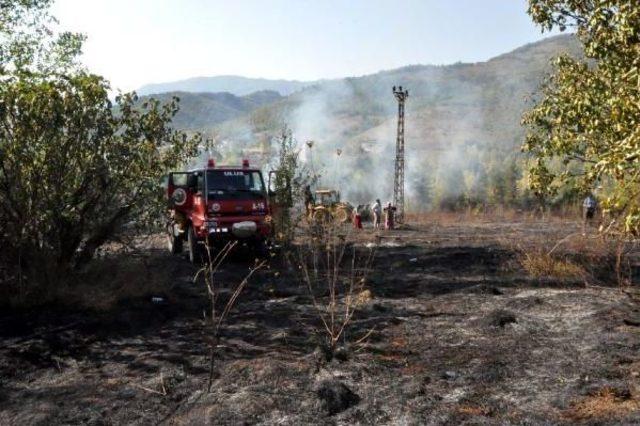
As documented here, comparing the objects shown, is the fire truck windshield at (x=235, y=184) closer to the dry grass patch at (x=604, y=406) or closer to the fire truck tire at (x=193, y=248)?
the fire truck tire at (x=193, y=248)

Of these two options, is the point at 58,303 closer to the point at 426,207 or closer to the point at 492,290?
the point at 492,290

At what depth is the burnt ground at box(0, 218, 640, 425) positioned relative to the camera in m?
4.56

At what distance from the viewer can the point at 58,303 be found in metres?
8.04

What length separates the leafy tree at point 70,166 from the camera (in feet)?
26.3

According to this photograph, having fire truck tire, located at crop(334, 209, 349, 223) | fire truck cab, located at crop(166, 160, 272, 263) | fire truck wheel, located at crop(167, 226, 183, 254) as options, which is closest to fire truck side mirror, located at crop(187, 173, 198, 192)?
fire truck cab, located at crop(166, 160, 272, 263)

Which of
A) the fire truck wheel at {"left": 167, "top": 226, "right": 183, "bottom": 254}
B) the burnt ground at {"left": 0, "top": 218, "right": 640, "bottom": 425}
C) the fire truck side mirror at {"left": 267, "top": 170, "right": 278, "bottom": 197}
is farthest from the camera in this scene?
the fire truck wheel at {"left": 167, "top": 226, "right": 183, "bottom": 254}

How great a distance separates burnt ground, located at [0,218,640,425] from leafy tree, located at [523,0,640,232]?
147 cm

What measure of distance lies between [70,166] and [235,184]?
168 inches

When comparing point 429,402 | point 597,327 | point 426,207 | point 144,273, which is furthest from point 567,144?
point 426,207

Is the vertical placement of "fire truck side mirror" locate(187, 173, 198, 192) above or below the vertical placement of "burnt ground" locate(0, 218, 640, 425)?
above

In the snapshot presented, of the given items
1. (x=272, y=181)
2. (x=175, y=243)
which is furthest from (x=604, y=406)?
(x=175, y=243)

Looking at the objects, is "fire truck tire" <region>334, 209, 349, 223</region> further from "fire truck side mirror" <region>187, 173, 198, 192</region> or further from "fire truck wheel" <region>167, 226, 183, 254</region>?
"fire truck wheel" <region>167, 226, 183, 254</region>

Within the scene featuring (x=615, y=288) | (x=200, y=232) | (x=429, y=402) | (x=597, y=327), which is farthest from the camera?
(x=200, y=232)

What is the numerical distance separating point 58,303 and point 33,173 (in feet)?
6.40
